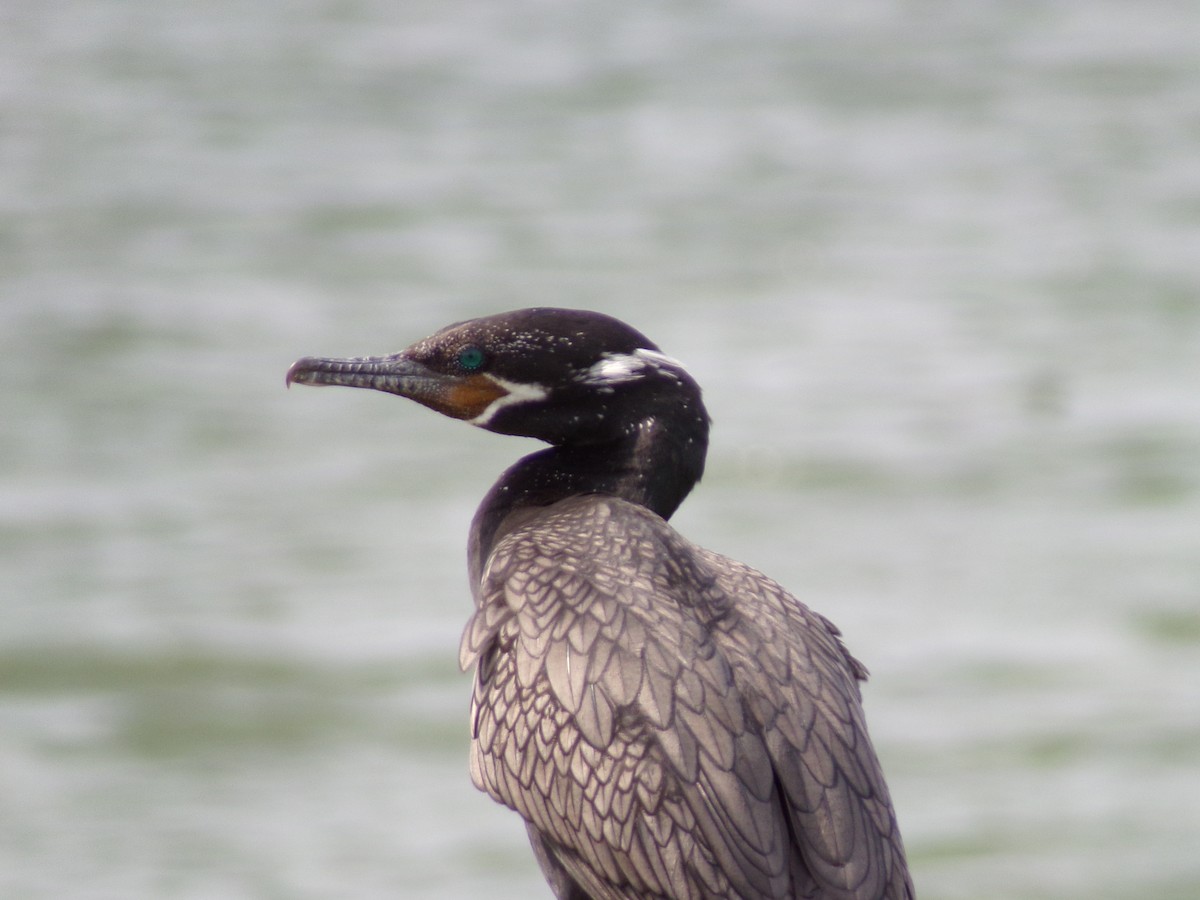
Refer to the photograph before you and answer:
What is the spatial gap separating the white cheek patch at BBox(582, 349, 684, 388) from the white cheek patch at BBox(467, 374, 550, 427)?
136 mm

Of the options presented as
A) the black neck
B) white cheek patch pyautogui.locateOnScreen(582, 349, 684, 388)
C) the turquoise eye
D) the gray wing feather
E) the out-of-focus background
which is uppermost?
the out-of-focus background

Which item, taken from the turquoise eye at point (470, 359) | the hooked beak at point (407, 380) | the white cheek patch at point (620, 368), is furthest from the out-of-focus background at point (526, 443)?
the white cheek patch at point (620, 368)

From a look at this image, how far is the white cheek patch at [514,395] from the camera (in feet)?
18.6

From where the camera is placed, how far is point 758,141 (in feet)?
71.9

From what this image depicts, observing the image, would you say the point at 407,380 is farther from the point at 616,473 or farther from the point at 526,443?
the point at 526,443

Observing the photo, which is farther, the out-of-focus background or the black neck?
the out-of-focus background

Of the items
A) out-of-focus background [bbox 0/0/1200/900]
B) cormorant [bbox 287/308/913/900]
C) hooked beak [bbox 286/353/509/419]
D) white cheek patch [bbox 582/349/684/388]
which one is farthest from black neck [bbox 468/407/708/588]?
out-of-focus background [bbox 0/0/1200/900]

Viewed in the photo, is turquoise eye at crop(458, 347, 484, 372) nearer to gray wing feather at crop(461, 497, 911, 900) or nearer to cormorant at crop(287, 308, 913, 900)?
cormorant at crop(287, 308, 913, 900)

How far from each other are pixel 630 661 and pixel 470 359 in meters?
1.07

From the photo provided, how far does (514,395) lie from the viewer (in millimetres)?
5723

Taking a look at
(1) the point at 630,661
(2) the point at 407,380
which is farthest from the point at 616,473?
(1) the point at 630,661

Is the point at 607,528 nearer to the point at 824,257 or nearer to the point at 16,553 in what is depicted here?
the point at 16,553

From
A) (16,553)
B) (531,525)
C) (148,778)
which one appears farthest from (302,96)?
(531,525)

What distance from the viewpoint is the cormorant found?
16.1 ft
